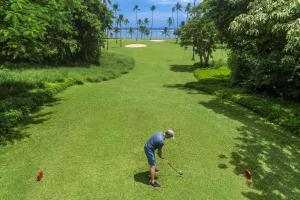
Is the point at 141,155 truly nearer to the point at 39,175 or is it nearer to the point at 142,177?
the point at 142,177

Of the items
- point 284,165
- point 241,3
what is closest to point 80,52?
point 241,3

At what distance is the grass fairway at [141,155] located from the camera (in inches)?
491

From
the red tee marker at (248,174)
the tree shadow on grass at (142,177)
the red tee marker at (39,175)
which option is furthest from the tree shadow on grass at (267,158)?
the red tee marker at (39,175)

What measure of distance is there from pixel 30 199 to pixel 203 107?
14155 mm

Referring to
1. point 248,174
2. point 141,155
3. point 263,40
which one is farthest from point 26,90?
point 248,174

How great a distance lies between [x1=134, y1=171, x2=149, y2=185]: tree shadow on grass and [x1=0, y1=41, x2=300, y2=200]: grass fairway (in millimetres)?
38

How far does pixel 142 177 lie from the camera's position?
13180 mm

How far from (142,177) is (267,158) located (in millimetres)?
6045

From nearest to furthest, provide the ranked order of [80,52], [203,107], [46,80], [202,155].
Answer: [202,155] < [203,107] < [46,80] < [80,52]

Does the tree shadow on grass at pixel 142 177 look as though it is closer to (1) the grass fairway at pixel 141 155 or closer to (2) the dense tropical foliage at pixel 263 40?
(1) the grass fairway at pixel 141 155

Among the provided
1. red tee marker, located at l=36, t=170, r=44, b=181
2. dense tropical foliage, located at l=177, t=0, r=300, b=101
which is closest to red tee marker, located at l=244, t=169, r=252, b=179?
dense tropical foliage, located at l=177, t=0, r=300, b=101

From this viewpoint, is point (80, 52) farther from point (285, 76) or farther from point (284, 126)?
point (284, 126)

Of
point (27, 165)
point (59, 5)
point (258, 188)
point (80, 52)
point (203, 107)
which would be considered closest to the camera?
point (258, 188)

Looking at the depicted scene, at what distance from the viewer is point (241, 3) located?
29.0 metres
